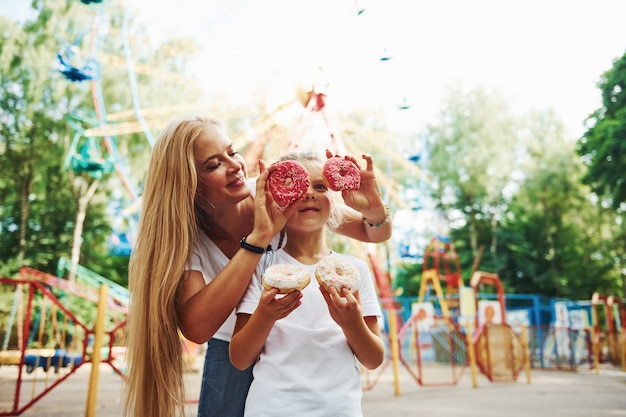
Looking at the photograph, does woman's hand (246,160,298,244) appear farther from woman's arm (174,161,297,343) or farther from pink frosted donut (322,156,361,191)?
pink frosted donut (322,156,361,191)

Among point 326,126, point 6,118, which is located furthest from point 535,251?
point 6,118

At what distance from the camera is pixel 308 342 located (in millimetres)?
1297

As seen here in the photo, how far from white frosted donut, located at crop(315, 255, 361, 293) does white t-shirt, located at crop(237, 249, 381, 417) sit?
0.13m

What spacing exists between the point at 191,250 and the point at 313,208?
0.38 meters

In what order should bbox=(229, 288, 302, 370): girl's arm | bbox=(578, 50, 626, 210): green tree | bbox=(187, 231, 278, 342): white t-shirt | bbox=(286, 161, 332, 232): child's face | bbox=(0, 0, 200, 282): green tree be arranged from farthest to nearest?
bbox=(0, 0, 200, 282): green tree < bbox=(578, 50, 626, 210): green tree < bbox=(187, 231, 278, 342): white t-shirt < bbox=(286, 161, 332, 232): child's face < bbox=(229, 288, 302, 370): girl's arm

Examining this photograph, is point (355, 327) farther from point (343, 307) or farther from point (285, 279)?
point (285, 279)

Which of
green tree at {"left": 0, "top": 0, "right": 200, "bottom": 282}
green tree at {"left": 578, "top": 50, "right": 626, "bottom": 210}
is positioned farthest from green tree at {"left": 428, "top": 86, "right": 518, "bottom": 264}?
green tree at {"left": 0, "top": 0, "right": 200, "bottom": 282}

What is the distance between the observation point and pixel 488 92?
68.8ft

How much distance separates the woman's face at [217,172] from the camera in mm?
1470

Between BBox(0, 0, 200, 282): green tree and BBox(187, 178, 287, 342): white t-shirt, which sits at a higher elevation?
BBox(0, 0, 200, 282): green tree

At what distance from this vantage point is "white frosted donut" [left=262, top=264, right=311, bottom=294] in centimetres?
118

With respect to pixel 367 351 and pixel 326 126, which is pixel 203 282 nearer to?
pixel 367 351

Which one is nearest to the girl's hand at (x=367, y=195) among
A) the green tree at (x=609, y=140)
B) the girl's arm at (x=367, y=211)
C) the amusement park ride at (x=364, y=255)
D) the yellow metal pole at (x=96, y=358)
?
the girl's arm at (x=367, y=211)

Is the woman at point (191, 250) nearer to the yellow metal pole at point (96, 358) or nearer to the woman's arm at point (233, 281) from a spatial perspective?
the woman's arm at point (233, 281)
